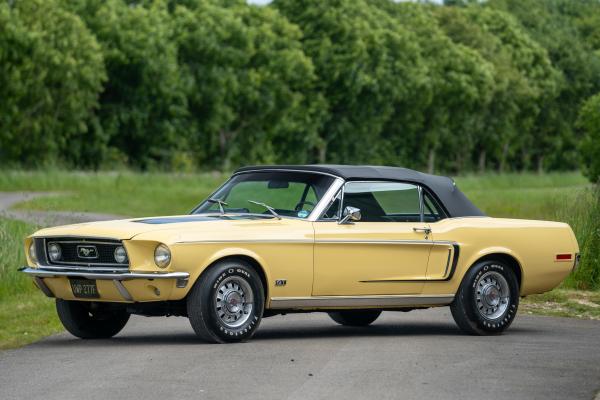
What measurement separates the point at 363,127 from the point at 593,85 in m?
30.0

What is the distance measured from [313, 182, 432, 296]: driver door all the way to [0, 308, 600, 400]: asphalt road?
0.49 m

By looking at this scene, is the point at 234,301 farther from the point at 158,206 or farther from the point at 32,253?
the point at 158,206

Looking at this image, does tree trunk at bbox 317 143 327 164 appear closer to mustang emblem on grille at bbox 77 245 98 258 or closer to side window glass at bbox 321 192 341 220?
→ side window glass at bbox 321 192 341 220

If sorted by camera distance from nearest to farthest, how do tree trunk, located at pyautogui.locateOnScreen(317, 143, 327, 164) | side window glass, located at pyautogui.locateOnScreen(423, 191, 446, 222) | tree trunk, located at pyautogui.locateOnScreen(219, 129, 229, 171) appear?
side window glass, located at pyautogui.locateOnScreen(423, 191, 446, 222) < tree trunk, located at pyautogui.locateOnScreen(219, 129, 229, 171) < tree trunk, located at pyautogui.locateOnScreen(317, 143, 327, 164)

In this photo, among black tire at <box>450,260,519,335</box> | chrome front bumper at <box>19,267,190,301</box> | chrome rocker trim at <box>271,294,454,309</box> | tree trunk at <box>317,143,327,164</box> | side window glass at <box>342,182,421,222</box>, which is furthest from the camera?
tree trunk at <box>317,143,327,164</box>

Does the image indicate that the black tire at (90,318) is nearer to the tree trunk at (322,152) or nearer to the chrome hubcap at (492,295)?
the chrome hubcap at (492,295)

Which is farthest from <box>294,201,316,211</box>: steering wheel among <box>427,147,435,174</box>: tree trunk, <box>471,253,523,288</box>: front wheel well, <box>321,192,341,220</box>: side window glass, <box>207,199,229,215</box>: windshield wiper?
<box>427,147,435,174</box>: tree trunk

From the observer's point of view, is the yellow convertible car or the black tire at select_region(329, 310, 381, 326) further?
the black tire at select_region(329, 310, 381, 326)

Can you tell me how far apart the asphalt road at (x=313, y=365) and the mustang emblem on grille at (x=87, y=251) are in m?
0.76

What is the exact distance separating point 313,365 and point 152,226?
6.77ft

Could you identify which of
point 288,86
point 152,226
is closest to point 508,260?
point 152,226

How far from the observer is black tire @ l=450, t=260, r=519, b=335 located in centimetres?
1518

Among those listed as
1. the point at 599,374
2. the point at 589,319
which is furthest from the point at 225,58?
the point at 599,374

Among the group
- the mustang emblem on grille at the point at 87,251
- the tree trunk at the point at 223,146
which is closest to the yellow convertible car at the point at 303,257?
the mustang emblem on grille at the point at 87,251
